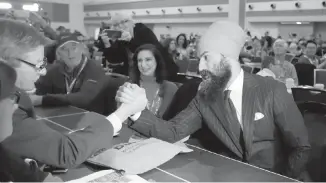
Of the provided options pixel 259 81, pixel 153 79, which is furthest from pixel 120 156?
pixel 153 79

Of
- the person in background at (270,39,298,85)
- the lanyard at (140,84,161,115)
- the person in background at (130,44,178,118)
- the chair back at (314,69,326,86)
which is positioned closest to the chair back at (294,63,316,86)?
the person in background at (270,39,298,85)

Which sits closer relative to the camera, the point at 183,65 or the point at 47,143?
the point at 47,143

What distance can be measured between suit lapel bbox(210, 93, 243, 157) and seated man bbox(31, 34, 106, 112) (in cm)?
183

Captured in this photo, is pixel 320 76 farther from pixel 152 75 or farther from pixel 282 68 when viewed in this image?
pixel 152 75

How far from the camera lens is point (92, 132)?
1.44 m

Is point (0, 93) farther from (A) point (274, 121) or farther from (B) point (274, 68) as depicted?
(B) point (274, 68)

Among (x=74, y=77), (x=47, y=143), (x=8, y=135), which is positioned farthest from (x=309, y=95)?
(x=8, y=135)

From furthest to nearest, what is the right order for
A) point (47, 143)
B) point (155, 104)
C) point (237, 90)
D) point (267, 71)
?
point (267, 71), point (155, 104), point (237, 90), point (47, 143)

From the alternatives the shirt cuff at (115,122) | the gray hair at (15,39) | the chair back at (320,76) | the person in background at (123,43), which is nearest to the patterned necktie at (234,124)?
the shirt cuff at (115,122)

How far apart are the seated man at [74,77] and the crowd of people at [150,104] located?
1cm

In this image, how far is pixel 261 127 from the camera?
2.07m

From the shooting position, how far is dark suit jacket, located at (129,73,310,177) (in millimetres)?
2010

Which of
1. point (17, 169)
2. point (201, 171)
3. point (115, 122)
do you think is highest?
point (115, 122)

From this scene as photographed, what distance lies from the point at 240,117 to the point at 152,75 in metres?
1.40
